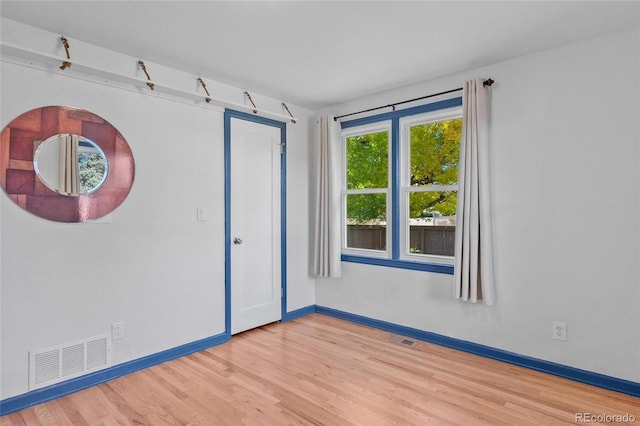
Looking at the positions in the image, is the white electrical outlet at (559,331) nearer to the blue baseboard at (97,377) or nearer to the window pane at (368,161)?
the window pane at (368,161)

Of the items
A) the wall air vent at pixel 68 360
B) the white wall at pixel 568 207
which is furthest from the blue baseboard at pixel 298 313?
the wall air vent at pixel 68 360

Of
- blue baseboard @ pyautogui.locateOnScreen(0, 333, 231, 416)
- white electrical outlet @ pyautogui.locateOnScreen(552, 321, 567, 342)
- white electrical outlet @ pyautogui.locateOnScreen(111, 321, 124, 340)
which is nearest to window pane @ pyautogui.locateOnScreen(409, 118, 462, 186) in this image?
white electrical outlet @ pyautogui.locateOnScreen(552, 321, 567, 342)

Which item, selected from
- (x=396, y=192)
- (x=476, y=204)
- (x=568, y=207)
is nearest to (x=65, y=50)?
(x=396, y=192)

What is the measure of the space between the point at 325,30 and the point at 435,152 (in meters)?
1.66

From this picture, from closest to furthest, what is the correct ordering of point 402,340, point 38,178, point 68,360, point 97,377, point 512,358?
point 38,178 < point 68,360 < point 97,377 < point 512,358 < point 402,340

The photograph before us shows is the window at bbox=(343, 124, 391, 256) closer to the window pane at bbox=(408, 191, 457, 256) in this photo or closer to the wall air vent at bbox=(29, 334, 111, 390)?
the window pane at bbox=(408, 191, 457, 256)

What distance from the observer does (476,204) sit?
295cm

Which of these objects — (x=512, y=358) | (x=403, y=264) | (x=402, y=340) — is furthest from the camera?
(x=403, y=264)

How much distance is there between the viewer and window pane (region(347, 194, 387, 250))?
3.90 m

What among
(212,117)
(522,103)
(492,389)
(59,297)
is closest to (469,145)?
(522,103)

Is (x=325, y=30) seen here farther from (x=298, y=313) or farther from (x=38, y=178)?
(x=298, y=313)

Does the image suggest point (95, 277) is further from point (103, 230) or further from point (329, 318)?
point (329, 318)

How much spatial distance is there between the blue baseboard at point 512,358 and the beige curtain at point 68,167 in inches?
114

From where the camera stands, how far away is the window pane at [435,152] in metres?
3.35
